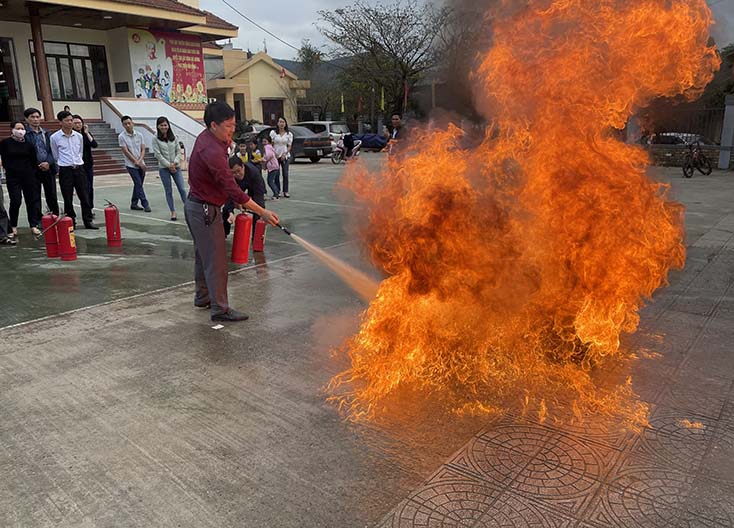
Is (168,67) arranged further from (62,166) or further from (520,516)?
(520,516)

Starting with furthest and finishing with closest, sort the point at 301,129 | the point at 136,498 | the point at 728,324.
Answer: the point at 301,129, the point at 728,324, the point at 136,498

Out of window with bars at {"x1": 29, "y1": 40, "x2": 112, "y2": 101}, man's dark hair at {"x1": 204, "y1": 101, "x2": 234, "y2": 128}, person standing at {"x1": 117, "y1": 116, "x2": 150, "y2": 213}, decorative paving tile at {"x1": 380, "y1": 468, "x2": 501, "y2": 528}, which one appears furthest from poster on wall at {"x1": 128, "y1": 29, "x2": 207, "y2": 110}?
decorative paving tile at {"x1": 380, "y1": 468, "x2": 501, "y2": 528}

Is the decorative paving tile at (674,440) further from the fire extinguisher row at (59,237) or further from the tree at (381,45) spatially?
the tree at (381,45)

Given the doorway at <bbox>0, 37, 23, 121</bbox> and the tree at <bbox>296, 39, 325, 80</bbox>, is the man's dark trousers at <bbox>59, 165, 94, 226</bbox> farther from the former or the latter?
the tree at <bbox>296, 39, 325, 80</bbox>

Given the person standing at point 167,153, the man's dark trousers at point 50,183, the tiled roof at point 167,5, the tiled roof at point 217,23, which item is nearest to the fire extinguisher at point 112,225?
the man's dark trousers at point 50,183

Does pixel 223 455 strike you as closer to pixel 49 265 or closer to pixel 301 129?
pixel 49 265

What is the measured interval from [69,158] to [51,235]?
75.5 inches

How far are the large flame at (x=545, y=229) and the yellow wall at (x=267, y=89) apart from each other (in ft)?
121

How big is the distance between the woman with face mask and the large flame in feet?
19.9

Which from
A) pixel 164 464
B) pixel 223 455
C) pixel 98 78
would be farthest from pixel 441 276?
pixel 98 78

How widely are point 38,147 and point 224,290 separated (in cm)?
496

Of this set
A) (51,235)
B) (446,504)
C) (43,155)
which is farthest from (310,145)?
(446,504)

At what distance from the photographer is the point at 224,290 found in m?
4.84

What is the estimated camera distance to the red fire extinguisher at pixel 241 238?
6.62 metres
